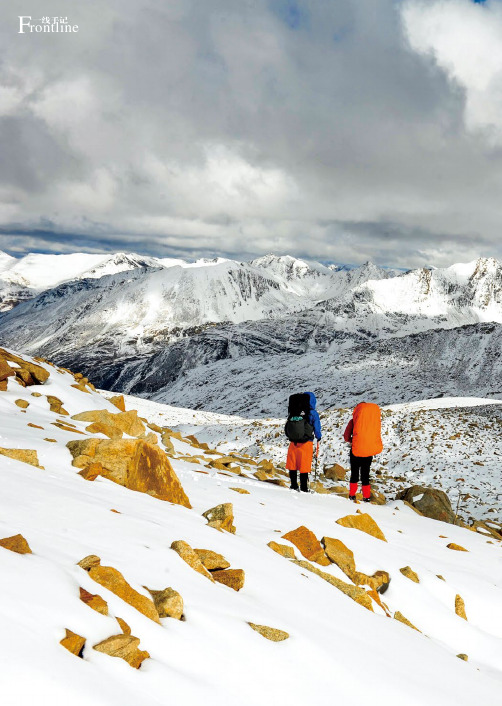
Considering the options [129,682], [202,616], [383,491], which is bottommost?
[383,491]

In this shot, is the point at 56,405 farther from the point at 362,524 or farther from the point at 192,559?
the point at 192,559

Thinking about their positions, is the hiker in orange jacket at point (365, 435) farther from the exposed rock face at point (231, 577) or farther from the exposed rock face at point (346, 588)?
the exposed rock face at point (231, 577)

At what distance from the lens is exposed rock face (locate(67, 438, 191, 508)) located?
6910mm

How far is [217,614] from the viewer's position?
3531mm

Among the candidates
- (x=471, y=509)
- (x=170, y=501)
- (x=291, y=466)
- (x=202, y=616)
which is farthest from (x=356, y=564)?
(x=471, y=509)

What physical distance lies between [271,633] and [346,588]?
7.29 feet

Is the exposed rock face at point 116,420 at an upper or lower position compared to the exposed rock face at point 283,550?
upper

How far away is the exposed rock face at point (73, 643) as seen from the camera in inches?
95.2

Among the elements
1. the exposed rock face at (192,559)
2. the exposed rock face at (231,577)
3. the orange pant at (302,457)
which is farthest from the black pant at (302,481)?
the exposed rock face at (192,559)

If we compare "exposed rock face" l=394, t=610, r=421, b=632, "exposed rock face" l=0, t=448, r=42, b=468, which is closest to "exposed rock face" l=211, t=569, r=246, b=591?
"exposed rock face" l=394, t=610, r=421, b=632

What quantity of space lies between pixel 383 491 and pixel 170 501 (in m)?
11.6

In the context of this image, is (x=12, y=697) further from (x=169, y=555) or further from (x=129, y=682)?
(x=169, y=555)

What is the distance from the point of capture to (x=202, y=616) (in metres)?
3.44

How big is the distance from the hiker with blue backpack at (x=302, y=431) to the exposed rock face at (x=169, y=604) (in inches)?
302
